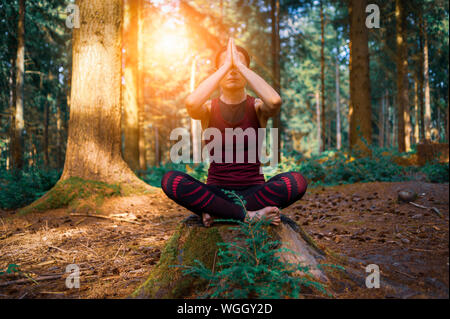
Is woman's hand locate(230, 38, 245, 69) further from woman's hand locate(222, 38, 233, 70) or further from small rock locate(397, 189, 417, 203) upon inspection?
small rock locate(397, 189, 417, 203)

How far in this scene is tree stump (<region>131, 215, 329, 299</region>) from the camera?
2225 mm

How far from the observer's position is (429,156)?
401 inches

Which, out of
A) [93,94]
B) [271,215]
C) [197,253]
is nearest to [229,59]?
[271,215]

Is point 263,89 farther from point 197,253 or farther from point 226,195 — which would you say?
point 197,253

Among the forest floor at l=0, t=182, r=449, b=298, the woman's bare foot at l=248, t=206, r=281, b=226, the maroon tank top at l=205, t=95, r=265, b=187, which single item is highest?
the maroon tank top at l=205, t=95, r=265, b=187

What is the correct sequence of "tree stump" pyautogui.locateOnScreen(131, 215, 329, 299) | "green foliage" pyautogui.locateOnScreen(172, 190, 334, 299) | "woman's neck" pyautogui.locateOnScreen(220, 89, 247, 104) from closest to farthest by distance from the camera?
"green foliage" pyautogui.locateOnScreen(172, 190, 334, 299), "tree stump" pyautogui.locateOnScreen(131, 215, 329, 299), "woman's neck" pyautogui.locateOnScreen(220, 89, 247, 104)

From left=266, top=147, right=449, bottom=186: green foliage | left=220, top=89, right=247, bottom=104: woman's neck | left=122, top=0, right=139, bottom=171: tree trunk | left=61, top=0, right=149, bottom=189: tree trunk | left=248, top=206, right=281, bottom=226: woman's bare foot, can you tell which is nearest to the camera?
left=248, top=206, right=281, bottom=226: woman's bare foot

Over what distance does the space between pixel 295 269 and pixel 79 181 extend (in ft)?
16.3

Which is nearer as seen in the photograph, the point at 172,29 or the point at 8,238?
the point at 8,238

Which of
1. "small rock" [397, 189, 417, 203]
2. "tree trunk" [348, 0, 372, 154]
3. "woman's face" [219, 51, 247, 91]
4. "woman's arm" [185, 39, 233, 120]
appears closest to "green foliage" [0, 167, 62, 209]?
"woman's arm" [185, 39, 233, 120]

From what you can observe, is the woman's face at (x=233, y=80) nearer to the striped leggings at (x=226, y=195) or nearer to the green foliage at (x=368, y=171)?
the striped leggings at (x=226, y=195)

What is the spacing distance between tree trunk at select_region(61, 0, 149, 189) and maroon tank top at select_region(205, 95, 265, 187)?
376 centimetres
